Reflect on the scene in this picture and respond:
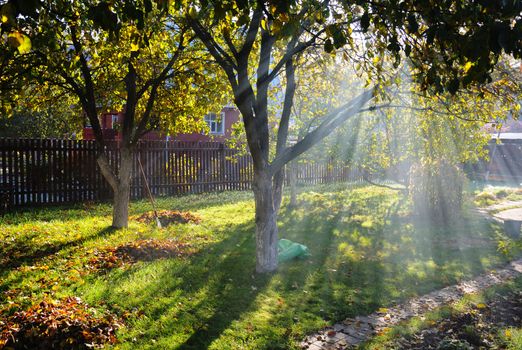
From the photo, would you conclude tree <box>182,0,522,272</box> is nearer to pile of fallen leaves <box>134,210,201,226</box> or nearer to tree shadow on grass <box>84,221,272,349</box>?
tree shadow on grass <box>84,221,272,349</box>

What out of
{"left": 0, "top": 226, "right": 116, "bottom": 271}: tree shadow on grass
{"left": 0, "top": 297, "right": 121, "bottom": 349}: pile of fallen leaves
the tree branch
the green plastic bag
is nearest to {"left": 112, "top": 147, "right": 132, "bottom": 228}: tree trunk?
{"left": 0, "top": 226, "right": 116, "bottom": 271}: tree shadow on grass

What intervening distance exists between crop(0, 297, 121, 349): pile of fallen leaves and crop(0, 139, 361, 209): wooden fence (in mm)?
7799

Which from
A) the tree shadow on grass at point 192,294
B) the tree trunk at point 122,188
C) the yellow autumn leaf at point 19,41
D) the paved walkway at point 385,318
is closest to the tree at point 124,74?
the tree trunk at point 122,188

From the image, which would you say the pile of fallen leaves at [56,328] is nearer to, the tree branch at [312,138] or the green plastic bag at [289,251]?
the tree branch at [312,138]

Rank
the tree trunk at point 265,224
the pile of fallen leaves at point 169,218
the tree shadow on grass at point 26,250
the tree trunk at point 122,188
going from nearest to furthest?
1. the tree trunk at point 265,224
2. the tree shadow on grass at point 26,250
3. the tree trunk at point 122,188
4. the pile of fallen leaves at point 169,218

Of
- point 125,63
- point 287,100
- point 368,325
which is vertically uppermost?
point 125,63

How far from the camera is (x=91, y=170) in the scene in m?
13.7

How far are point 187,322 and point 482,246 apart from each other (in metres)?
6.62

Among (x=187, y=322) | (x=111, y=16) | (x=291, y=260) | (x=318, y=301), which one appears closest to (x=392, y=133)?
(x=291, y=260)

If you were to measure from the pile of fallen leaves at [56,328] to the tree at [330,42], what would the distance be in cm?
264

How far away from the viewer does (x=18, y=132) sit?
25859 millimetres

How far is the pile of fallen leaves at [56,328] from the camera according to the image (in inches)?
161

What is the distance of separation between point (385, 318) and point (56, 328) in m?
3.54

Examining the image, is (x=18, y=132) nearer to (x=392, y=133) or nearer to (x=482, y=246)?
(x=392, y=133)
